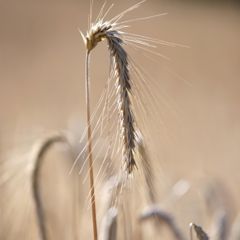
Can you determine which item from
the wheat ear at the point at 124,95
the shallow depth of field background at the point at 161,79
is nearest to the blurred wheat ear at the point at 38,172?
the shallow depth of field background at the point at 161,79

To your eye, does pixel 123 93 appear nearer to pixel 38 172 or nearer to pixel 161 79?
pixel 38 172

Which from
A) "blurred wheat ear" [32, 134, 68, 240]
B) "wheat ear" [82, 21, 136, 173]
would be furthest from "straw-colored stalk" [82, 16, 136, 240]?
"blurred wheat ear" [32, 134, 68, 240]

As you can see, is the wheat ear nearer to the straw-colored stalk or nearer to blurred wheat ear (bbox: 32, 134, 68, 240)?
the straw-colored stalk

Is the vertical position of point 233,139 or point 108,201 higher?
point 108,201

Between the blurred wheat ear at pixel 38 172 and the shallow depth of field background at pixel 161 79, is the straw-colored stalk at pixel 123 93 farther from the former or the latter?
the blurred wheat ear at pixel 38 172

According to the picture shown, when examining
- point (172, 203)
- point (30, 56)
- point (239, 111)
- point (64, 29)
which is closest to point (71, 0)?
point (64, 29)

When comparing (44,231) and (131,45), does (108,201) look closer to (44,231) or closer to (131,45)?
(44,231)
